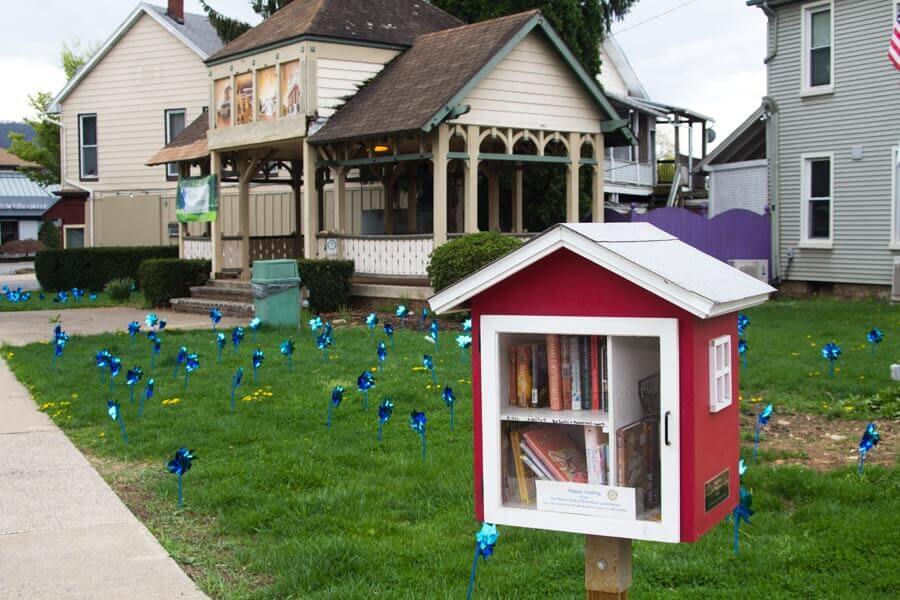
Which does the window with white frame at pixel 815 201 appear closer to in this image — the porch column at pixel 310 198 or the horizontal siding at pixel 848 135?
the horizontal siding at pixel 848 135

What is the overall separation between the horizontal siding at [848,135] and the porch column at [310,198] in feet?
32.7

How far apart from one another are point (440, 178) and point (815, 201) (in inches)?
352

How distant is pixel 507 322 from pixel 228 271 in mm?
19958

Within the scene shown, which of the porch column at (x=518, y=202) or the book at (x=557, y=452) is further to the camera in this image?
the porch column at (x=518, y=202)

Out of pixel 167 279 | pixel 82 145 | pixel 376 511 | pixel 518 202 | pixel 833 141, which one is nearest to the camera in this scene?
pixel 376 511

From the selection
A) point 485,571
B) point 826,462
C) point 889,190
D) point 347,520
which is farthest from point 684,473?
point 889,190

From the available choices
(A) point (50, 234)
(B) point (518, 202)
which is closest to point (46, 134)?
(A) point (50, 234)

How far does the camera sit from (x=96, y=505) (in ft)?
22.8

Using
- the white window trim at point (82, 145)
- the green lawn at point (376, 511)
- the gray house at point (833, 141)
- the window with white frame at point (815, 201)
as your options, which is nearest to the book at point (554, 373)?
the green lawn at point (376, 511)

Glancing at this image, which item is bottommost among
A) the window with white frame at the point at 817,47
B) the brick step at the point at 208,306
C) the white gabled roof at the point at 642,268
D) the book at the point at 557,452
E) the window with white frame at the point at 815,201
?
the brick step at the point at 208,306

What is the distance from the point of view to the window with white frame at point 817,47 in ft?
72.9

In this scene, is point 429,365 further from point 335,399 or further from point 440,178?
point 440,178

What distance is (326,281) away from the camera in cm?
1909

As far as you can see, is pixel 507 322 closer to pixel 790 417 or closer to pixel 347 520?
pixel 347 520
